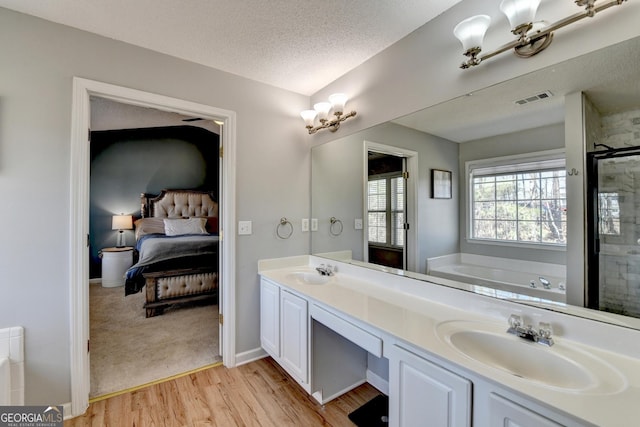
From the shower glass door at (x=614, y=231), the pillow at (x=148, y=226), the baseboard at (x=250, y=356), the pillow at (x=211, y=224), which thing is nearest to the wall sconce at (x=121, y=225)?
the pillow at (x=148, y=226)

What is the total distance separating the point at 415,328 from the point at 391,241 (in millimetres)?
890

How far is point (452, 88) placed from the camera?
160 centimetres

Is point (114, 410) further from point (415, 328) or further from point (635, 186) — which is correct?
point (635, 186)

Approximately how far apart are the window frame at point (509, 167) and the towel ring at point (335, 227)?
1.15m

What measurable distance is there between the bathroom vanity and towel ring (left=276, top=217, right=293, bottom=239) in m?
0.64

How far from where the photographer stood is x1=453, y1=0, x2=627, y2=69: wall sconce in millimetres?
1079

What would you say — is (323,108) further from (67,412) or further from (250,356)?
(67,412)

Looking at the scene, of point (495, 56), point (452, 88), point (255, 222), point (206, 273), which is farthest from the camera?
point (206, 273)

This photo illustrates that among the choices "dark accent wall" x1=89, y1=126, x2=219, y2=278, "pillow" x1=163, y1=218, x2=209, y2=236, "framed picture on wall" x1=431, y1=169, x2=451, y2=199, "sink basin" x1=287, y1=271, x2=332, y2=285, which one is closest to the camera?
"framed picture on wall" x1=431, y1=169, x2=451, y2=199

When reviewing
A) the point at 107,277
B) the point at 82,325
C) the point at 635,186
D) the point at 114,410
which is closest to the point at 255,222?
the point at 82,325

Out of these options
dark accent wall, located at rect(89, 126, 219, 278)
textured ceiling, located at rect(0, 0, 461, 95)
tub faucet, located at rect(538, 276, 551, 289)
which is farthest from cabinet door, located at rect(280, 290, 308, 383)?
dark accent wall, located at rect(89, 126, 219, 278)

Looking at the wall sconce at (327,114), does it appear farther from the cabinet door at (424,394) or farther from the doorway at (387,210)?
the cabinet door at (424,394)

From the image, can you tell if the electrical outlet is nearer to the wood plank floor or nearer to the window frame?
the wood plank floor

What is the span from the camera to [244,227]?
7.86 ft
